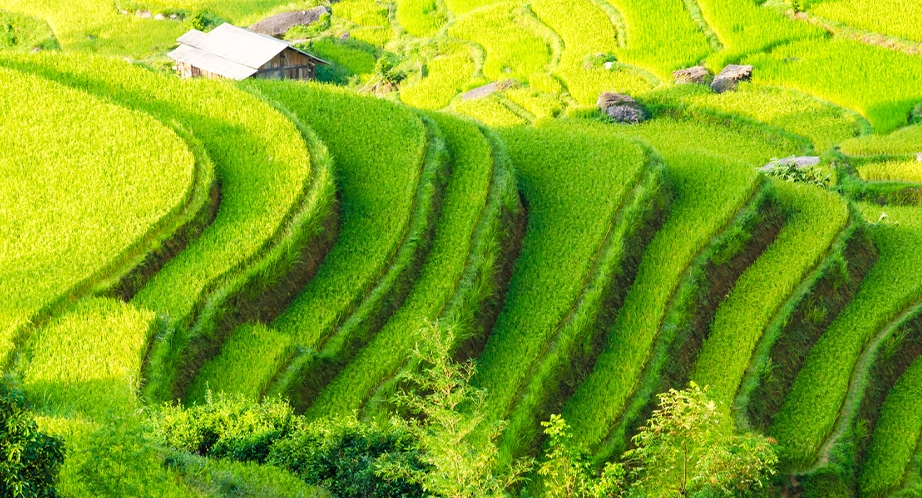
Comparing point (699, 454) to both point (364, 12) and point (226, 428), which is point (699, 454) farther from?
point (364, 12)

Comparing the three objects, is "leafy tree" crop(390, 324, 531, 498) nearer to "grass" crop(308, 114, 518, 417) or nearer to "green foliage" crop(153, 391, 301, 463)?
"green foliage" crop(153, 391, 301, 463)

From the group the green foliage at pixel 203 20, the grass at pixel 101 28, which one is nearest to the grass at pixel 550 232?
the green foliage at pixel 203 20

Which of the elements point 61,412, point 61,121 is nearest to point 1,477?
point 61,412

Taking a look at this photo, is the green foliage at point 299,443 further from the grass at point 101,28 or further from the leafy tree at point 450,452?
the grass at point 101,28

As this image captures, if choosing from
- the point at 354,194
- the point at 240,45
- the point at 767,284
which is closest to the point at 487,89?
the point at 240,45

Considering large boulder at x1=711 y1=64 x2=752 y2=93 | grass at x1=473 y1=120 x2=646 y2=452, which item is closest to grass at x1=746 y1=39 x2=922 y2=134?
large boulder at x1=711 y1=64 x2=752 y2=93
